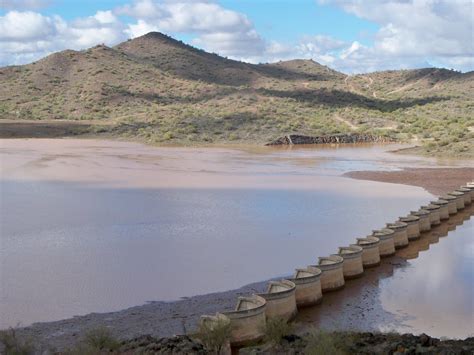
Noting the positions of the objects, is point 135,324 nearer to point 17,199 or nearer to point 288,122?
point 17,199

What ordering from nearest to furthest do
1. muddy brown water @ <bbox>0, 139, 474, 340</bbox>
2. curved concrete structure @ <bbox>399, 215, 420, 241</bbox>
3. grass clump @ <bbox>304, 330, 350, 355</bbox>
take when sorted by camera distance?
grass clump @ <bbox>304, 330, 350, 355</bbox>
muddy brown water @ <bbox>0, 139, 474, 340</bbox>
curved concrete structure @ <bbox>399, 215, 420, 241</bbox>

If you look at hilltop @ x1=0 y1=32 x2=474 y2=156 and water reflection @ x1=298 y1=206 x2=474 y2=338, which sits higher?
hilltop @ x1=0 y1=32 x2=474 y2=156

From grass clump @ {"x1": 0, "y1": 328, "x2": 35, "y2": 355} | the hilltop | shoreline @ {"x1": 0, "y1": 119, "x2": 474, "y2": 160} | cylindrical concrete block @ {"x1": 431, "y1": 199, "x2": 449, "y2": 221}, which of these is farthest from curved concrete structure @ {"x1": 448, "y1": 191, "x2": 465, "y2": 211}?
shoreline @ {"x1": 0, "y1": 119, "x2": 474, "y2": 160}

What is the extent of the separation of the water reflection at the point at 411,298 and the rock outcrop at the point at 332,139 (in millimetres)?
44087

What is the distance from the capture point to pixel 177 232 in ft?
69.0

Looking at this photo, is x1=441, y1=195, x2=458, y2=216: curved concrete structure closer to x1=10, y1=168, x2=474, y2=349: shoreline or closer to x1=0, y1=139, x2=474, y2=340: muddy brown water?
x1=0, y1=139, x2=474, y2=340: muddy brown water

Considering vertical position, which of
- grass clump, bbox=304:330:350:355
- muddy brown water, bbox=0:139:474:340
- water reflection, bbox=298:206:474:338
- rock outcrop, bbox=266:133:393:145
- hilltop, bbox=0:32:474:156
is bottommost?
water reflection, bbox=298:206:474:338

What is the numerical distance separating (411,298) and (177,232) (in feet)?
26.9


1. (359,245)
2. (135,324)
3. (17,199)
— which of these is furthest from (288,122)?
(135,324)

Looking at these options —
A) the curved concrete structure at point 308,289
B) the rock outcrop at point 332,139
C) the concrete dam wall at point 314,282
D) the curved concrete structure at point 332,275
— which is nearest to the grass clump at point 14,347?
the concrete dam wall at point 314,282

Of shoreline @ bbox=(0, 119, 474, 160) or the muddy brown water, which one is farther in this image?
shoreline @ bbox=(0, 119, 474, 160)

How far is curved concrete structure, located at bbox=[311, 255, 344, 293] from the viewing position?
14927 millimetres

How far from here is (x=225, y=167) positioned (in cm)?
4147

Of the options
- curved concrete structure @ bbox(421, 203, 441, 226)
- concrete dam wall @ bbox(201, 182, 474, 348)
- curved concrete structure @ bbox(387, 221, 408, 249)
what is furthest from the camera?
curved concrete structure @ bbox(421, 203, 441, 226)
